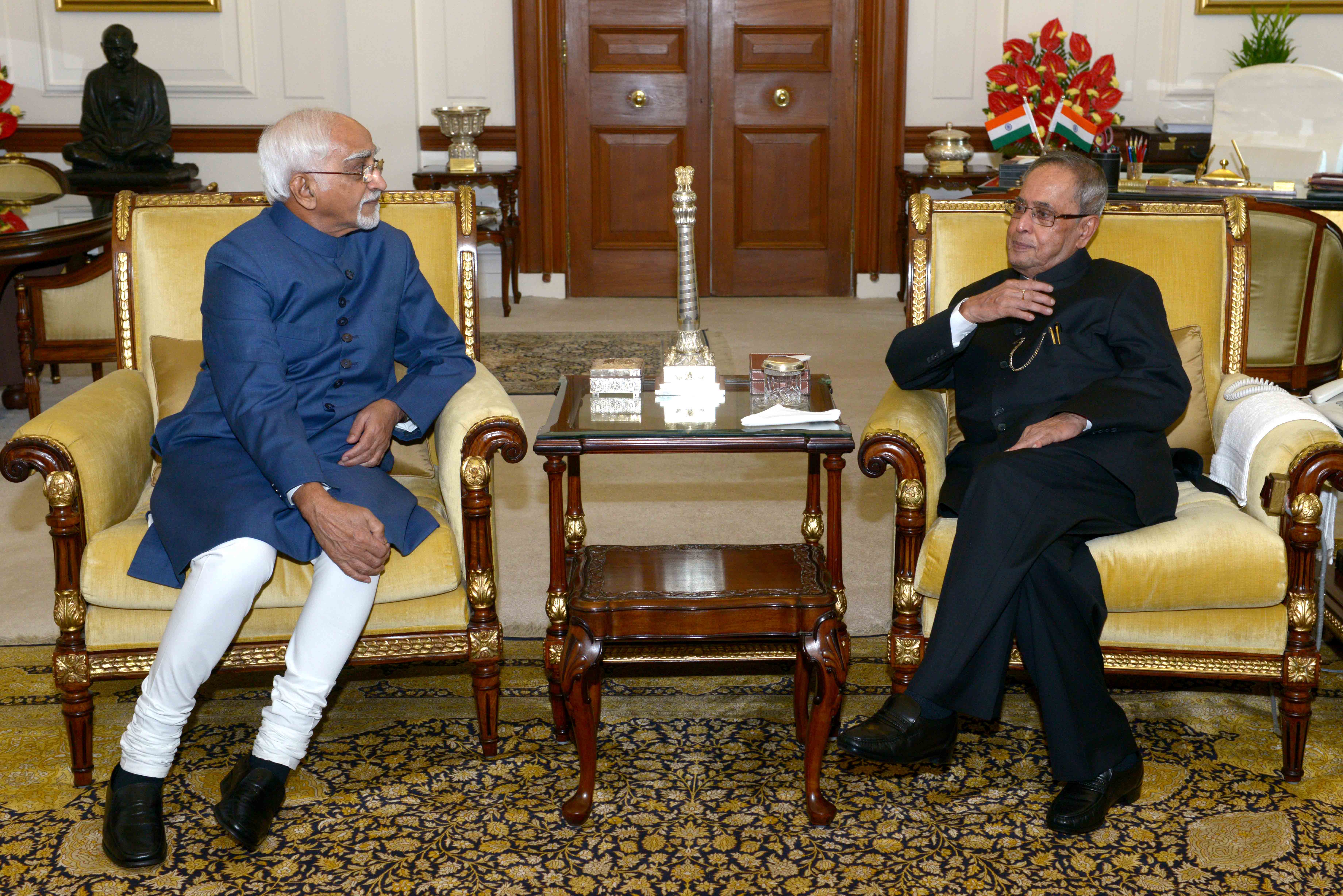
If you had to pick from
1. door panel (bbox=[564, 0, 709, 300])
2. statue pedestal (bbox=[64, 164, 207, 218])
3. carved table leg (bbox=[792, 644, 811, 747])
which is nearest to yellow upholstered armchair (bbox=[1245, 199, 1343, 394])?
carved table leg (bbox=[792, 644, 811, 747])

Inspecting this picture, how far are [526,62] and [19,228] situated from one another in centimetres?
348

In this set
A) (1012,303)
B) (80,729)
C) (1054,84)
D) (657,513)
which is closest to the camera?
(80,729)

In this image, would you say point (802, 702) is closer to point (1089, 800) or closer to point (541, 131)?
point (1089, 800)

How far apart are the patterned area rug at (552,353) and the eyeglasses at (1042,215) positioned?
9.38 ft

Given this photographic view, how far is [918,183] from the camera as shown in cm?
738

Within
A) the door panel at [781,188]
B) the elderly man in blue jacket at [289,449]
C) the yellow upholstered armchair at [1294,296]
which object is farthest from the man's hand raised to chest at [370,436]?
the door panel at [781,188]

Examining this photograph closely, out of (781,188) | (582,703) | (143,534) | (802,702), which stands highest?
(781,188)

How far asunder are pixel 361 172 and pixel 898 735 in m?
1.52

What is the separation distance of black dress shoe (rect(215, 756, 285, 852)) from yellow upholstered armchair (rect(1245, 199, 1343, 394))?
3467 mm

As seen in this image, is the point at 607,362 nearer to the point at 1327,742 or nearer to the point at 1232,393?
the point at 1232,393

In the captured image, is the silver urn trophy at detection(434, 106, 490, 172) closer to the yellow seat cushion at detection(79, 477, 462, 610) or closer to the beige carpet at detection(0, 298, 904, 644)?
the beige carpet at detection(0, 298, 904, 644)

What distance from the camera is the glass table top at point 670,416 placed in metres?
2.51

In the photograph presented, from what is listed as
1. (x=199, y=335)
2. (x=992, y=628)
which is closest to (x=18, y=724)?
(x=199, y=335)

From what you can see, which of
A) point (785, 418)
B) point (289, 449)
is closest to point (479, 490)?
point (289, 449)
